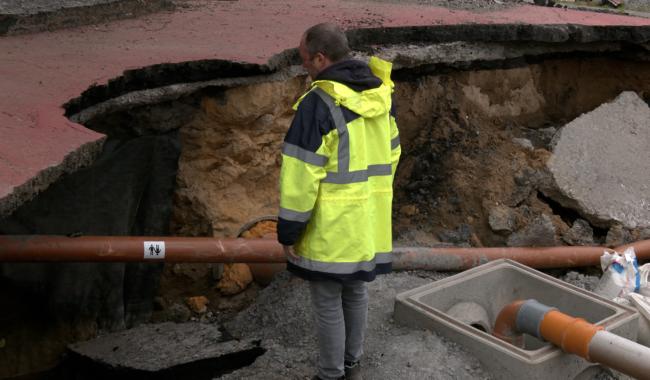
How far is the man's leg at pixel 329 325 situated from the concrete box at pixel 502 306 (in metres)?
0.80

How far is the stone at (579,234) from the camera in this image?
20.0 ft

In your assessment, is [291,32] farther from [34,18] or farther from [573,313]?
[573,313]

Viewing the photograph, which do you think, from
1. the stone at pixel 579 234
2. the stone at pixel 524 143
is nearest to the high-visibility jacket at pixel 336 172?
the stone at pixel 579 234

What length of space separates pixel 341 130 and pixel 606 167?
3.77 metres

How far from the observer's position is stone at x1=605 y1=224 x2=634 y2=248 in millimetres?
6133

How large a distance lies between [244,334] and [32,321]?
1.23 m

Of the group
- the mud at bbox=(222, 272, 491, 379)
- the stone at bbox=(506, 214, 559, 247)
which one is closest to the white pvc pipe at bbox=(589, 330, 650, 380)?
the mud at bbox=(222, 272, 491, 379)

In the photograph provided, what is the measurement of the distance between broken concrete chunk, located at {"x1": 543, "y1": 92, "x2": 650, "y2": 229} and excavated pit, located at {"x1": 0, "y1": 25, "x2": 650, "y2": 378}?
12 cm

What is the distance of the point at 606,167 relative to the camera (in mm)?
6438

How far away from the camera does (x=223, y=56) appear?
4.81 metres

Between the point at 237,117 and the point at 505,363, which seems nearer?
the point at 505,363

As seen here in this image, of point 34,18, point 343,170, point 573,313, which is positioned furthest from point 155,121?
point 573,313

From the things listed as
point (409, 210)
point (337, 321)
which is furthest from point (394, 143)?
point (409, 210)

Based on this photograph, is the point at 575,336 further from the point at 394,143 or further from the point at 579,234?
the point at 579,234
